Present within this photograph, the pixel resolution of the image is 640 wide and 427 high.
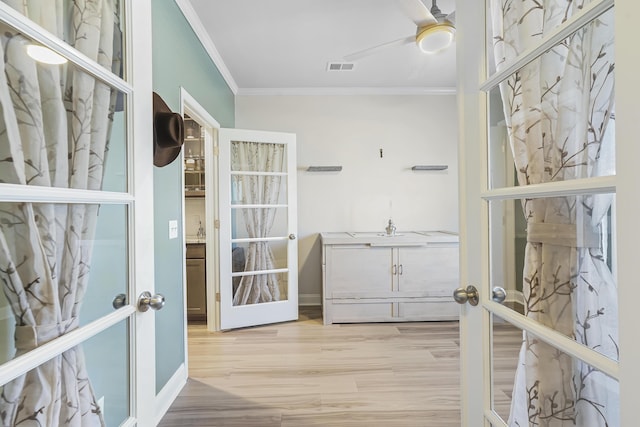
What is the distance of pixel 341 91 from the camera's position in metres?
3.77

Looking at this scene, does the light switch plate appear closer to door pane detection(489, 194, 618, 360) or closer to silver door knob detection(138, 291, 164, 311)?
silver door knob detection(138, 291, 164, 311)

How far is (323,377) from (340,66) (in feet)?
9.47

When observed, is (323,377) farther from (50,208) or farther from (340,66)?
(340,66)

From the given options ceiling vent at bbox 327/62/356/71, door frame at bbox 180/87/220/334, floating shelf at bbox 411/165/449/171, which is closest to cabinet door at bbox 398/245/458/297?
floating shelf at bbox 411/165/449/171

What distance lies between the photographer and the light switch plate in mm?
2037

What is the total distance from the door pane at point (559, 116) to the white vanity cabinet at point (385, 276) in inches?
91.4

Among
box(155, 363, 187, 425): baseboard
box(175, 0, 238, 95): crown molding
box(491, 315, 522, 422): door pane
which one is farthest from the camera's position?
box(175, 0, 238, 95): crown molding

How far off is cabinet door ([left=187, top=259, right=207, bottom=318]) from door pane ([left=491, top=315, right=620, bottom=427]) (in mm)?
2899

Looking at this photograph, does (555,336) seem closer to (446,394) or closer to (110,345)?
(110,345)

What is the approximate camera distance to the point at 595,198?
0.60m

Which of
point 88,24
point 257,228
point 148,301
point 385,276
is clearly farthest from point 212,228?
point 88,24

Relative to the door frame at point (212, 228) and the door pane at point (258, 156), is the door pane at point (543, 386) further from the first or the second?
the door pane at point (258, 156)


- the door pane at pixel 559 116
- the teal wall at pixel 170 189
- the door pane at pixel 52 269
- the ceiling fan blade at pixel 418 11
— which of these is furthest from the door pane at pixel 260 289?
the door pane at pixel 559 116

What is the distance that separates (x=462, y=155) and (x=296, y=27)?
2089mm
